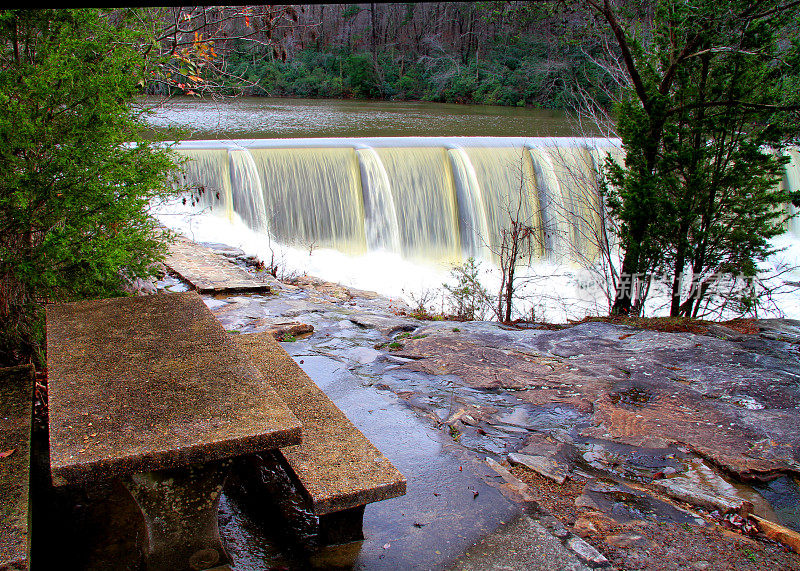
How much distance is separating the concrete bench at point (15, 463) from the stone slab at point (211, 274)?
3.26 metres

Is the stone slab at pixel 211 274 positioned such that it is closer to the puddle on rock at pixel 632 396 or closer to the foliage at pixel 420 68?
the puddle on rock at pixel 632 396

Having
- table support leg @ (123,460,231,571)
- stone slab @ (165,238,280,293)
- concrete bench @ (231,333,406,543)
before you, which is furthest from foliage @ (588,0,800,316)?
table support leg @ (123,460,231,571)

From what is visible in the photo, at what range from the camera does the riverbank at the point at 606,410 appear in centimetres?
273

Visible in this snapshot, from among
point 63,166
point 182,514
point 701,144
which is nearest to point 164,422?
point 182,514

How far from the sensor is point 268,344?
3.76 metres

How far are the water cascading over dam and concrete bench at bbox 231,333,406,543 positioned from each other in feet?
29.9

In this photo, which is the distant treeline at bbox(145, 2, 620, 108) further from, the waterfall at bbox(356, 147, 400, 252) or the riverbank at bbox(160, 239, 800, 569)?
the riverbank at bbox(160, 239, 800, 569)

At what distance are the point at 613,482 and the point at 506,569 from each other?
1.18m

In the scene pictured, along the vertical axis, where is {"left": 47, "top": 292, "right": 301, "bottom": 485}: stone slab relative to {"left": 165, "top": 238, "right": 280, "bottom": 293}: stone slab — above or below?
above

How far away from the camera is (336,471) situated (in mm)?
2389

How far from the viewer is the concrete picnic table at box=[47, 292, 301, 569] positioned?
1.87 m

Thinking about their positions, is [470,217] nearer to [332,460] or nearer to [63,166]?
[63,166]

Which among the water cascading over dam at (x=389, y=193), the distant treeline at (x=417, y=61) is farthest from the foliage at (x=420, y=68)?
the water cascading over dam at (x=389, y=193)

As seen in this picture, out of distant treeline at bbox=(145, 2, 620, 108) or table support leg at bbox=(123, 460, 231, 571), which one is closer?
table support leg at bbox=(123, 460, 231, 571)
